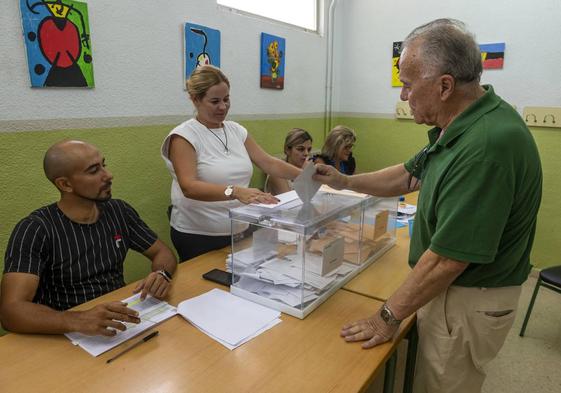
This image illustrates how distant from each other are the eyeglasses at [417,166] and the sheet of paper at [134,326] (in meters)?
0.95

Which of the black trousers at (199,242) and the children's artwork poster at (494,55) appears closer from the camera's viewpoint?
the black trousers at (199,242)

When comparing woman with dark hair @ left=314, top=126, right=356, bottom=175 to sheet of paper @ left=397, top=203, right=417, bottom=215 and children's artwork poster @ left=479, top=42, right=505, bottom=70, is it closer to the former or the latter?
sheet of paper @ left=397, top=203, right=417, bottom=215

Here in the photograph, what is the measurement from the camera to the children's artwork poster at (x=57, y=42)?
1.83m

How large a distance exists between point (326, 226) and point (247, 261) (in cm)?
32

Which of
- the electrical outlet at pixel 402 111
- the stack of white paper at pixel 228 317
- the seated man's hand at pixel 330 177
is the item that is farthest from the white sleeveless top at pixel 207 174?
the electrical outlet at pixel 402 111

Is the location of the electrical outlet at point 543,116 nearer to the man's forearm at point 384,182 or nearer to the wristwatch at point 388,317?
the man's forearm at point 384,182

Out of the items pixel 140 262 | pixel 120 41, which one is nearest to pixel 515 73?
pixel 120 41

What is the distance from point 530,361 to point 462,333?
1580 millimetres

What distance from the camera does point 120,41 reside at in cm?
219

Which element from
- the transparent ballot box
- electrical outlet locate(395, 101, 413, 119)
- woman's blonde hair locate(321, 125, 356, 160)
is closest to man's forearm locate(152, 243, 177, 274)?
the transparent ballot box

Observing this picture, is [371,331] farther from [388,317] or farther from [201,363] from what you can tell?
[201,363]

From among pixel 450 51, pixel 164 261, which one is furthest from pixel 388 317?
pixel 164 261

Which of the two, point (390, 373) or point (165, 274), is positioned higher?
Answer: point (165, 274)

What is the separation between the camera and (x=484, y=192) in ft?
3.20
